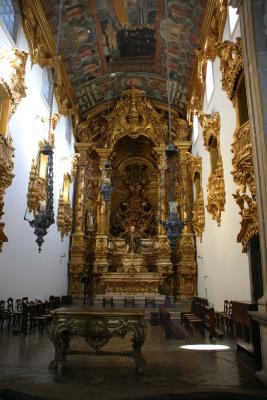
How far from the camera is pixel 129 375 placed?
4730mm

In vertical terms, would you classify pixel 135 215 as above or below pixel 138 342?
above

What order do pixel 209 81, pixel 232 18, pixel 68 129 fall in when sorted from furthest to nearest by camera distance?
pixel 68 129
pixel 209 81
pixel 232 18

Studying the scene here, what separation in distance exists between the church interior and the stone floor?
35 millimetres

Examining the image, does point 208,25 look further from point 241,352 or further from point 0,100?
point 241,352

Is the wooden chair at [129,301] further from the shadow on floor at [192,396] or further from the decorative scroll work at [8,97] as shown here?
the shadow on floor at [192,396]

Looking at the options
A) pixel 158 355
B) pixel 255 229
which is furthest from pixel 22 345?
pixel 255 229

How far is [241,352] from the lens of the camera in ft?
20.5

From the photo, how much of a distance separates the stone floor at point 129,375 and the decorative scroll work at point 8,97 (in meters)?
4.16

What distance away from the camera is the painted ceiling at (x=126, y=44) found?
12.9 metres

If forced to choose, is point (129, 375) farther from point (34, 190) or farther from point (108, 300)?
point (108, 300)

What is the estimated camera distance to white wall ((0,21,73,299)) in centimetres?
968

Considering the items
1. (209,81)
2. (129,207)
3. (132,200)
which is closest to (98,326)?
(209,81)

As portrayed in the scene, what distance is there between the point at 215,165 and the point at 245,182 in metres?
4.07

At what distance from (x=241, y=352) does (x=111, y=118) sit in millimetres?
14682
